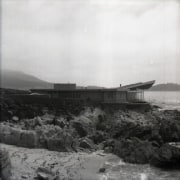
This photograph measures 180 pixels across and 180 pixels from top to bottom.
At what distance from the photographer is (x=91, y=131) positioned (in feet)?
23.1

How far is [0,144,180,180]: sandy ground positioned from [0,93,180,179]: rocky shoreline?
24 cm

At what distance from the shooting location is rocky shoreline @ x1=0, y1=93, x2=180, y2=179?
546 cm

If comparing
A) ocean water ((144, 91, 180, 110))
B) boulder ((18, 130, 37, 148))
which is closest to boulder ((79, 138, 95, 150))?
boulder ((18, 130, 37, 148))

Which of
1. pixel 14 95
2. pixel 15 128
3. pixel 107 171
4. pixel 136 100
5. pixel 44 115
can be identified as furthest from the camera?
pixel 136 100

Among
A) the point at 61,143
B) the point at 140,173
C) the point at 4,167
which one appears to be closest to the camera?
the point at 4,167

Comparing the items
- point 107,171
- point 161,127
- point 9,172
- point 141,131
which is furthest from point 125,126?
point 9,172

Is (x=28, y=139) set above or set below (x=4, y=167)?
above

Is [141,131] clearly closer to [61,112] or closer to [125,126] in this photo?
[125,126]

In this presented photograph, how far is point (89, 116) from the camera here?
782cm

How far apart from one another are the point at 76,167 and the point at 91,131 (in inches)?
80.6

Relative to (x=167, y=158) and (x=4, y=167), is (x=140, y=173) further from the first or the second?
(x=4, y=167)

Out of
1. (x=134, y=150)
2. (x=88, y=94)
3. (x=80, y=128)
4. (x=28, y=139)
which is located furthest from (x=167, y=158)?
(x=88, y=94)

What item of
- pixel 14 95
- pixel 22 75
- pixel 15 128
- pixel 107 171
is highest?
pixel 22 75

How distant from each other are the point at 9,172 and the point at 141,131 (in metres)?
3.91
